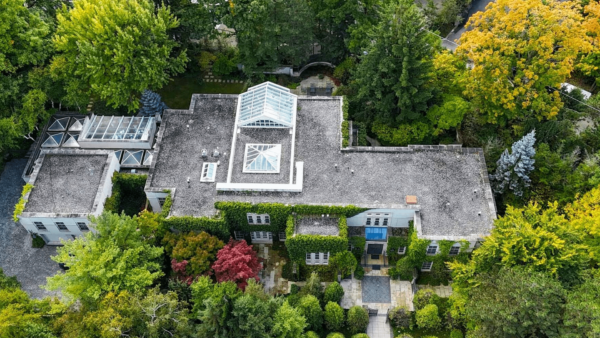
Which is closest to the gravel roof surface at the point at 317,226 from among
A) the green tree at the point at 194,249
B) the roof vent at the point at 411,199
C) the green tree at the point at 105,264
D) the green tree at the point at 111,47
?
the roof vent at the point at 411,199

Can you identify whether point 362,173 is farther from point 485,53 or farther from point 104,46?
point 104,46

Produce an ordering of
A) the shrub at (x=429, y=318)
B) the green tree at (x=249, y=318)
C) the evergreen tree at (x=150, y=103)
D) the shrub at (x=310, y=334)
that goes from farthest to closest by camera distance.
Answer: the evergreen tree at (x=150, y=103)
the shrub at (x=429, y=318)
the shrub at (x=310, y=334)
the green tree at (x=249, y=318)

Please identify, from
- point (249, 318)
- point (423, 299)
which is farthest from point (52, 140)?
point (423, 299)

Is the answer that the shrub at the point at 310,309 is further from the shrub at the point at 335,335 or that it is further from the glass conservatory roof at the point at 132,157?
the glass conservatory roof at the point at 132,157

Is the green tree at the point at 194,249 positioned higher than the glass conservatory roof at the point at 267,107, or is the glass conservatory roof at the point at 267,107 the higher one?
the glass conservatory roof at the point at 267,107

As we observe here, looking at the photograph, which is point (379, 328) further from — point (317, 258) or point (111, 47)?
point (111, 47)

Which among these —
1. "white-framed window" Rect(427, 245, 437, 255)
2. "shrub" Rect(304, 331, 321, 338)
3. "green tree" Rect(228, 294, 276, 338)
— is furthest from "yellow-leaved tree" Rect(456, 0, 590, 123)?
"green tree" Rect(228, 294, 276, 338)

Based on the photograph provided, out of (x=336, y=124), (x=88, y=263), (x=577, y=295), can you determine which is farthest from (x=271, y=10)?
(x=577, y=295)

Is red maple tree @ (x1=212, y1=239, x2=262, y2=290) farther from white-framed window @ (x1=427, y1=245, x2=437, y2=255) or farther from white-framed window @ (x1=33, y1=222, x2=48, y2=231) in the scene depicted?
white-framed window @ (x1=33, y1=222, x2=48, y2=231)
